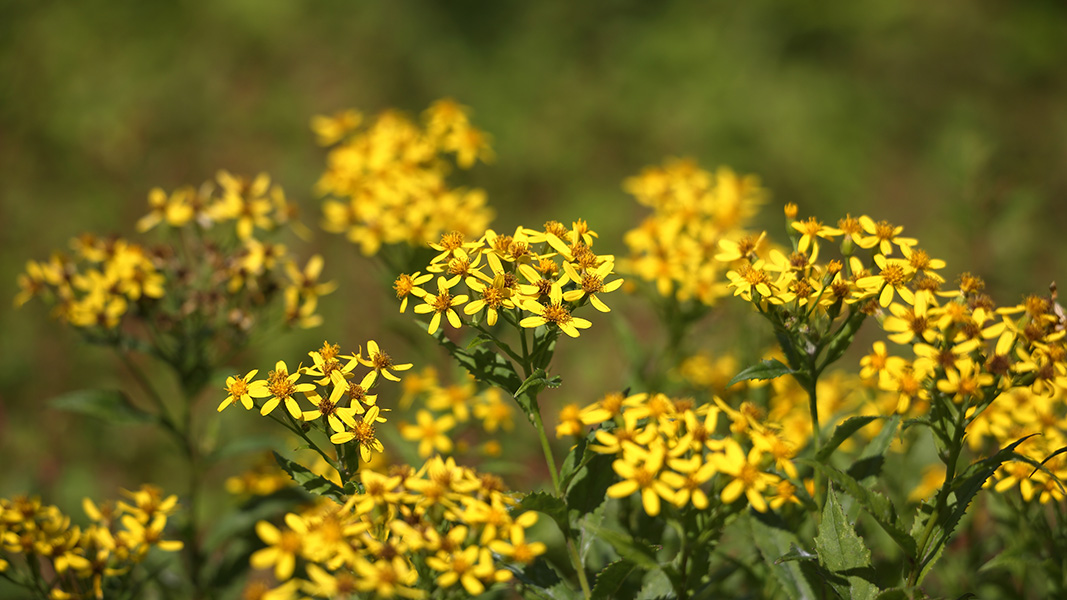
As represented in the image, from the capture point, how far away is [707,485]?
4.55 m

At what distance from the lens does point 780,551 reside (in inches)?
110

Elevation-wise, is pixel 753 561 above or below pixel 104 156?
below

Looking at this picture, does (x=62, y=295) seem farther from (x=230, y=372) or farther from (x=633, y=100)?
(x=633, y=100)

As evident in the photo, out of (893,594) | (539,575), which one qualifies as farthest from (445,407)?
(893,594)

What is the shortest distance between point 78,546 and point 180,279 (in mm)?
1378

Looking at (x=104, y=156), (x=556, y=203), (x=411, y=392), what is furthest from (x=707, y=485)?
(x=104, y=156)

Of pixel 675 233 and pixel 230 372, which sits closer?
pixel 230 372

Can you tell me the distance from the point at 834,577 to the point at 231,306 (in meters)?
3.13

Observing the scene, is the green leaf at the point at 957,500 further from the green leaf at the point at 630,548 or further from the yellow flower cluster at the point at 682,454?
the green leaf at the point at 630,548

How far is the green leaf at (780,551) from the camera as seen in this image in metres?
2.67

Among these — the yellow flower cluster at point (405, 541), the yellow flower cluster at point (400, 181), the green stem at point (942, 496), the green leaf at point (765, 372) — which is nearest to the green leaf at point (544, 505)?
the yellow flower cluster at point (405, 541)

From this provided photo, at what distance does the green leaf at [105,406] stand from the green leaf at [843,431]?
9.56ft

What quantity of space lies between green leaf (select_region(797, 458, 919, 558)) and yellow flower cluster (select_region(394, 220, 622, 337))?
0.89 meters

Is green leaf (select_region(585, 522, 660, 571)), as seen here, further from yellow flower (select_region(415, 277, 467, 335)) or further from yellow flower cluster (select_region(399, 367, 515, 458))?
yellow flower cluster (select_region(399, 367, 515, 458))
